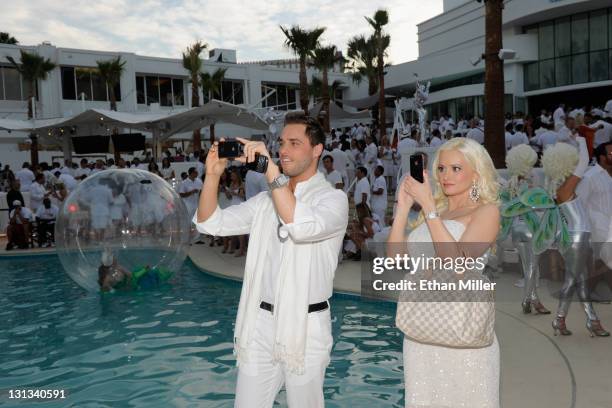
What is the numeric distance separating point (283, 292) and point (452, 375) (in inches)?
35.1

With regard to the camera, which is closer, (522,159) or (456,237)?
(456,237)

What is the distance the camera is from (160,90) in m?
45.2

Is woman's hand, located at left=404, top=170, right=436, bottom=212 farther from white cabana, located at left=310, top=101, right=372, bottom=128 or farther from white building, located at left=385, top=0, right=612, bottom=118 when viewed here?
white building, located at left=385, top=0, right=612, bottom=118

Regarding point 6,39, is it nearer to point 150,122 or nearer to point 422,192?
point 150,122

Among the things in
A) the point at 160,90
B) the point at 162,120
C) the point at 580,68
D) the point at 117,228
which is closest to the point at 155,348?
the point at 117,228

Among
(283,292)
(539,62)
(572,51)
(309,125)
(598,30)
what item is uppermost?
(598,30)

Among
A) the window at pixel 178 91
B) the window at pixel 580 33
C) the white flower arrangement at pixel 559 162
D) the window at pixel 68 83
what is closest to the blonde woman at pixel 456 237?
the white flower arrangement at pixel 559 162

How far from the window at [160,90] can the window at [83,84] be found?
208 cm

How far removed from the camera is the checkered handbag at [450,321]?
2.76 meters

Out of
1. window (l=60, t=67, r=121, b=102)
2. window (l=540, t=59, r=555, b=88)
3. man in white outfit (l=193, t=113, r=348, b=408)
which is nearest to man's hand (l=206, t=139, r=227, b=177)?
man in white outfit (l=193, t=113, r=348, b=408)

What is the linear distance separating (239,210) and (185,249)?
16.6 feet

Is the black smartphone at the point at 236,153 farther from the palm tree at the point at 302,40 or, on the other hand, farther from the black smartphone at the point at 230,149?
the palm tree at the point at 302,40

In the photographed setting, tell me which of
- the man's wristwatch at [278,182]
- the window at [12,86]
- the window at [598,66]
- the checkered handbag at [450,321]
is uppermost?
the window at [12,86]

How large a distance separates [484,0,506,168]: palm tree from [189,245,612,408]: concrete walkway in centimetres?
555
